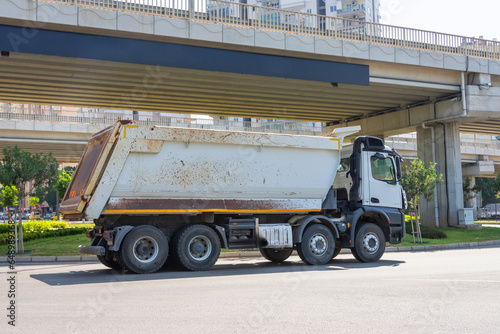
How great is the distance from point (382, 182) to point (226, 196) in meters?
4.51

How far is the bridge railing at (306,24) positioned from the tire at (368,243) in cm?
1001

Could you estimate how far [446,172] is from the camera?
93.7 feet

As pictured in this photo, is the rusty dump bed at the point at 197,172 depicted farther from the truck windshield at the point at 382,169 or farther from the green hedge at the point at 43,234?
the green hedge at the point at 43,234

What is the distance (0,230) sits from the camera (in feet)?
80.3

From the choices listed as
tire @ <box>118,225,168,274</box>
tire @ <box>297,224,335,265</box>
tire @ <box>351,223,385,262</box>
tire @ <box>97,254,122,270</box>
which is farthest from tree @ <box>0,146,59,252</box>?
tire @ <box>351,223,385,262</box>

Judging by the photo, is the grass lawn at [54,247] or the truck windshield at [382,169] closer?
the truck windshield at [382,169]

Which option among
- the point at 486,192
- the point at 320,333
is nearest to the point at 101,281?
the point at 320,333

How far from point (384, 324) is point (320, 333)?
0.83 meters

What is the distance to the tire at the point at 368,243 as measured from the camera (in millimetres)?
13734

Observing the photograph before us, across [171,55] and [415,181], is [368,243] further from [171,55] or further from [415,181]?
[171,55]

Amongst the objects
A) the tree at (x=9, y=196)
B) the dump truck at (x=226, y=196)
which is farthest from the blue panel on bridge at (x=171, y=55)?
the dump truck at (x=226, y=196)

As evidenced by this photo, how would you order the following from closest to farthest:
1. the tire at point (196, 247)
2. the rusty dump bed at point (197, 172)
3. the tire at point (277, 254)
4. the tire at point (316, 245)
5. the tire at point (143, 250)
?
the tire at point (143, 250), the rusty dump bed at point (197, 172), the tire at point (196, 247), the tire at point (316, 245), the tire at point (277, 254)

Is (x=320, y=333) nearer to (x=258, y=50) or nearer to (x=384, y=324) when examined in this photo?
(x=384, y=324)

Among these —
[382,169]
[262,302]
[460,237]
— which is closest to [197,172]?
[262,302]
